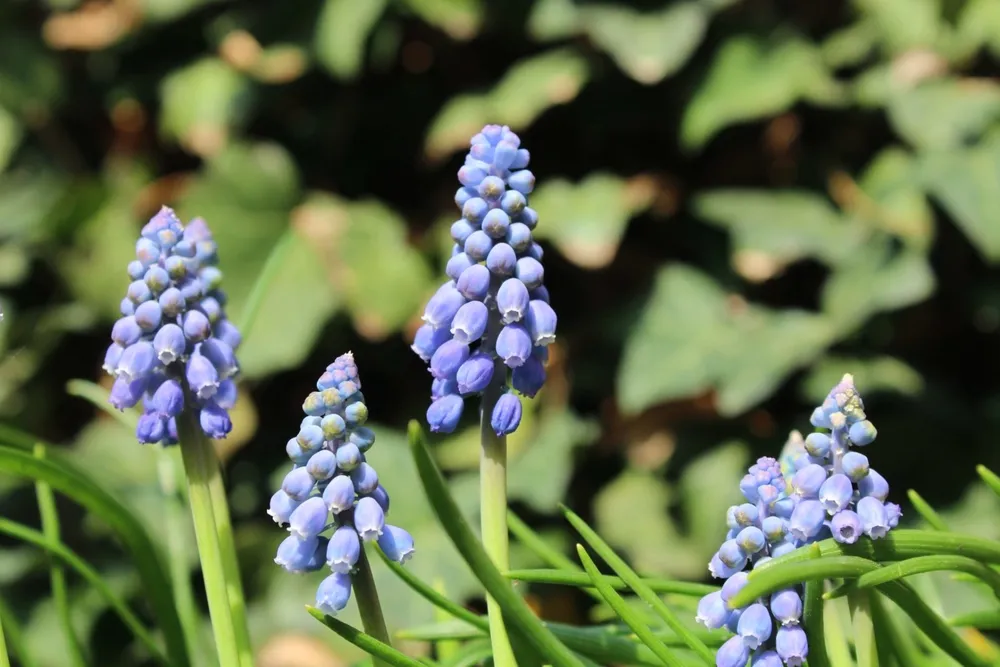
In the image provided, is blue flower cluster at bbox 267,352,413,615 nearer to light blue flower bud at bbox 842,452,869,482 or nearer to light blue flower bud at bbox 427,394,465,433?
light blue flower bud at bbox 427,394,465,433

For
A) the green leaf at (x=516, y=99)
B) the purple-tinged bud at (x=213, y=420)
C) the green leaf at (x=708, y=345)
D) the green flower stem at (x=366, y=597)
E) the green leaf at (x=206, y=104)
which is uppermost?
the green leaf at (x=206, y=104)

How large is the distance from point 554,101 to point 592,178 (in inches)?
9.0

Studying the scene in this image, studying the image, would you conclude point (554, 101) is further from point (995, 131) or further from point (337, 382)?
point (337, 382)

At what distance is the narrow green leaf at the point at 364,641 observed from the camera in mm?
711

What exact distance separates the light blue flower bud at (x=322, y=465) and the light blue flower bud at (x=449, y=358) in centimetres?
11

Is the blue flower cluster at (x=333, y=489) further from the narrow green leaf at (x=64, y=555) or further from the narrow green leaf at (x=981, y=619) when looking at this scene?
the narrow green leaf at (x=981, y=619)

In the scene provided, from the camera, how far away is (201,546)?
2.82ft

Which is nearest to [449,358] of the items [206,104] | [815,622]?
[815,622]

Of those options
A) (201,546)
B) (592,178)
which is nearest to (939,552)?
(201,546)

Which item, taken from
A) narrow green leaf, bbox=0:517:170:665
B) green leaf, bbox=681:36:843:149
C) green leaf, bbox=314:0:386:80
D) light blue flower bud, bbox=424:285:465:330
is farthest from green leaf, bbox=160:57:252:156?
light blue flower bud, bbox=424:285:465:330

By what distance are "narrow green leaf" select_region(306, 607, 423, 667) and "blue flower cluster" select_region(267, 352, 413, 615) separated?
0.02 m

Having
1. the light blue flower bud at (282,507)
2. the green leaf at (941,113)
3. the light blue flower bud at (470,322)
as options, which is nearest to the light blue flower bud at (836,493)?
the light blue flower bud at (470,322)

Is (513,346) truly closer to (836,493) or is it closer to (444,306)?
(444,306)

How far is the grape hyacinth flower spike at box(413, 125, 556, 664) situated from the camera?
0.78 m
